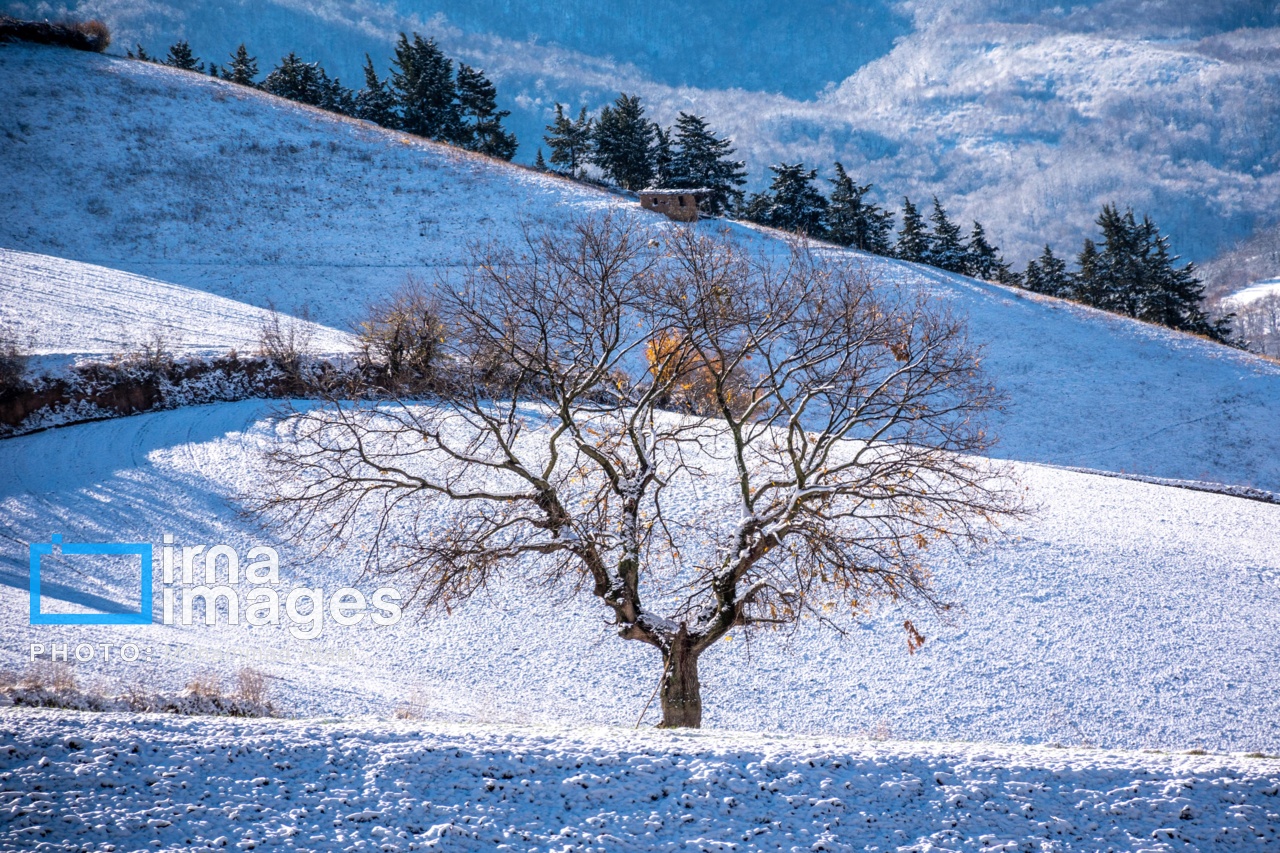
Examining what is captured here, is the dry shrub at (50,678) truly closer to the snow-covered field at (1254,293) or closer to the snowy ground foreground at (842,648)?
the snowy ground foreground at (842,648)

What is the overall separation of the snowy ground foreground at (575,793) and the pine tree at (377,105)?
249 ft

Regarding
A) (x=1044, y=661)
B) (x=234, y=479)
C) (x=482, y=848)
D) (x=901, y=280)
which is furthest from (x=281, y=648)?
(x=901, y=280)

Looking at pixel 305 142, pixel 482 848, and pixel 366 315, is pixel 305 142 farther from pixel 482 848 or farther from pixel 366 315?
pixel 482 848

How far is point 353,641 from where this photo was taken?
616 inches

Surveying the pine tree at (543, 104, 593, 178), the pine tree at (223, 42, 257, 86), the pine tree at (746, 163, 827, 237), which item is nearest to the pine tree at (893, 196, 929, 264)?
the pine tree at (746, 163, 827, 237)

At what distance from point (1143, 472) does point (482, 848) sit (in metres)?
33.0

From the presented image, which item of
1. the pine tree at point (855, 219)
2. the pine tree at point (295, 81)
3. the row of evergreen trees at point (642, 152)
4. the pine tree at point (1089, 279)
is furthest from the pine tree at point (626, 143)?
the pine tree at point (1089, 279)

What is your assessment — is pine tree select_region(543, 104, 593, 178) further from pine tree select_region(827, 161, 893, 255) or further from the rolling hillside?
the rolling hillside

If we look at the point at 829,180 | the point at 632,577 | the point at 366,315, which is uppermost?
the point at 829,180

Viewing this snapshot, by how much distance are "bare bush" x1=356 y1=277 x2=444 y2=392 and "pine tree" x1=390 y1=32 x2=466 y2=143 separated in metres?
36.4

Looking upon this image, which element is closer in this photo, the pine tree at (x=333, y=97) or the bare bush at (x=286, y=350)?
the bare bush at (x=286, y=350)

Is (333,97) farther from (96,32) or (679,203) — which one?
(679,203)

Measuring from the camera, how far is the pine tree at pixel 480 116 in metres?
70.0

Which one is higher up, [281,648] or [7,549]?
[7,549]
